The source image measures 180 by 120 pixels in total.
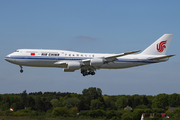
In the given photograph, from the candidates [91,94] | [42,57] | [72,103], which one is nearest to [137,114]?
[72,103]

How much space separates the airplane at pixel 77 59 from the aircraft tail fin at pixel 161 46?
2694 mm

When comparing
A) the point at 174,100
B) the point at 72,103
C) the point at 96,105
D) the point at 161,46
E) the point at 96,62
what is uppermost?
the point at 161,46

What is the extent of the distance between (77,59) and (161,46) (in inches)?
946

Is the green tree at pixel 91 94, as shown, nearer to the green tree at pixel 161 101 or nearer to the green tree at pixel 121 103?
the green tree at pixel 121 103

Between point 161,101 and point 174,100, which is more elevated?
point 174,100

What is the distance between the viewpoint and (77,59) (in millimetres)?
59344

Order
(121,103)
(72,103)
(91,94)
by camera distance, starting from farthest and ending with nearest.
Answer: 1. (121,103)
2. (91,94)
3. (72,103)

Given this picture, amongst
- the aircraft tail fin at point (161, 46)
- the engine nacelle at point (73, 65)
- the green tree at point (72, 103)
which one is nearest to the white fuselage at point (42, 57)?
the engine nacelle at point (73, 65)

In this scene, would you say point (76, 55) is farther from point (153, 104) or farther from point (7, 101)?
point (153, 104)

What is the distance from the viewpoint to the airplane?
56.7m

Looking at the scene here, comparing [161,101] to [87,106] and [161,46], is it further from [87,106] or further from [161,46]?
[161,46]

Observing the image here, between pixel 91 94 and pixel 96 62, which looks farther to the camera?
pixel 91 94

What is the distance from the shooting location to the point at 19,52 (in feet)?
188

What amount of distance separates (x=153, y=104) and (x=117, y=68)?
103 meters
